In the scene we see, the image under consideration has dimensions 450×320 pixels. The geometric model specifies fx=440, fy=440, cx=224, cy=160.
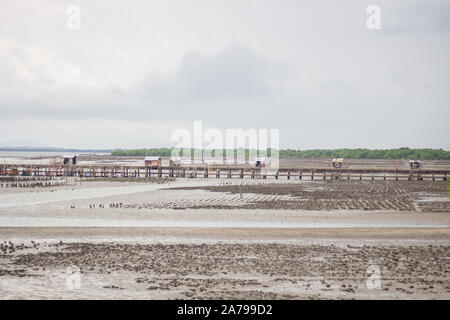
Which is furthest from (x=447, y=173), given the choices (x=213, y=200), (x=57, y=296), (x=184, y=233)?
(x=57, y=296)

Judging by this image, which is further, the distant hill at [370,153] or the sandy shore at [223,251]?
the distant hill at [370,153]

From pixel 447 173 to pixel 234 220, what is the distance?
149 ft

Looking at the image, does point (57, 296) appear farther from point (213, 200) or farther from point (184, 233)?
point (213, 200)

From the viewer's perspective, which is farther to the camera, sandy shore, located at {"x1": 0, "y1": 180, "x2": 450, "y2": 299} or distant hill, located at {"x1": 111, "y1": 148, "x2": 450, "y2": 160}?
distant hill, located at {"x1": 111, "y1": 148, "x2": 450, "y2": 160}

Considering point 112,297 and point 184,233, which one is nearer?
point 112,297

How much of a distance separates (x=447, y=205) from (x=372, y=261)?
19.2 m

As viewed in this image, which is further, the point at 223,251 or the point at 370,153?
the point at 370,153

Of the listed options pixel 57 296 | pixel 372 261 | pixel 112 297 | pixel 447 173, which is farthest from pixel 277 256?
pixel 447 173

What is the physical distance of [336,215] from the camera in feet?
84.7
